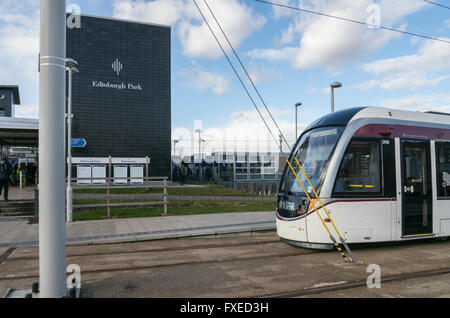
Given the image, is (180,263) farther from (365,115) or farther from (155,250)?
(365,115)

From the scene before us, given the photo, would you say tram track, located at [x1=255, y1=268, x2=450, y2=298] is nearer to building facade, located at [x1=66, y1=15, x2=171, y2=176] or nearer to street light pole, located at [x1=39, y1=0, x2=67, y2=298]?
street light pole, located at [x1=39, y1=0, x2=67, y2=298]

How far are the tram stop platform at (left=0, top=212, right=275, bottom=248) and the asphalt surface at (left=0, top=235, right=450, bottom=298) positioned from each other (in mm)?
348

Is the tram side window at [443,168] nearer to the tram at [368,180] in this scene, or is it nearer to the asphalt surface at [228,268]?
the tram at [368,180]

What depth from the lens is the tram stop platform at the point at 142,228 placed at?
838cm

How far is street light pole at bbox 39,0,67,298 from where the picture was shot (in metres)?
4.02

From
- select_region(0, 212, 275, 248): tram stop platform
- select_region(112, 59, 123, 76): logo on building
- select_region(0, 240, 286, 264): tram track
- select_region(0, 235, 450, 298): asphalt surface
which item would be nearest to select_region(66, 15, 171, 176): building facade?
select_region(112, 59, 123, 76): logo on building

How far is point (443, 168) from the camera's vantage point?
8.04 meters

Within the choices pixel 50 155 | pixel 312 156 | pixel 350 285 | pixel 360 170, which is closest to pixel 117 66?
pixel 312 156

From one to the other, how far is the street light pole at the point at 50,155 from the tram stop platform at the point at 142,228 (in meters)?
4.19

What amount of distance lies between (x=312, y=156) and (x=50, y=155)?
5001 mm

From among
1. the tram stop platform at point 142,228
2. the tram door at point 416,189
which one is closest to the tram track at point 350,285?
the tram door at point 416,189
